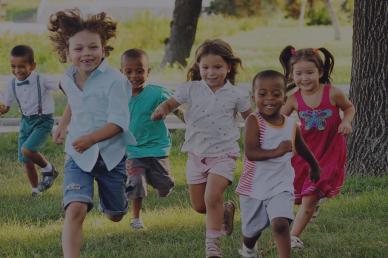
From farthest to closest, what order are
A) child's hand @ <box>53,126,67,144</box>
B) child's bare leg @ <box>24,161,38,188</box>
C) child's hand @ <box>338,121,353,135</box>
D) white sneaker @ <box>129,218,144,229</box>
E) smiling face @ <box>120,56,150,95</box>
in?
child's bare leg @ <box>24,161,38,188</box>, white sneaker @ <box>129,218,144,229</box>, smiling face @ <box>120,56,150,95</box>, child's hand @ <box>338,121,353,135</box>, child's hand @ <box>53,126,67,144</box>

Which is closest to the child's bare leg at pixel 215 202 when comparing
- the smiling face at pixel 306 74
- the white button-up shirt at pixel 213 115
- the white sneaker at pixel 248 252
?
the white button-up shirt at pixel 213 115

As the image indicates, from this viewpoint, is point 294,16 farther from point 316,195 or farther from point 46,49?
point 316,195

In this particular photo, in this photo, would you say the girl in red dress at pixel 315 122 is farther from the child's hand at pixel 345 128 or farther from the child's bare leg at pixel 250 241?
the child's bare leg at pixel 250 241

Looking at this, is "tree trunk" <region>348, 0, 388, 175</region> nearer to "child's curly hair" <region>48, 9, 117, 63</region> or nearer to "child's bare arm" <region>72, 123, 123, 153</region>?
"child's curly hair" <region>48, 9, 117, 63</region>

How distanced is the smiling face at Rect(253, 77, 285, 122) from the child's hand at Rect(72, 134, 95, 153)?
1072 millimetres

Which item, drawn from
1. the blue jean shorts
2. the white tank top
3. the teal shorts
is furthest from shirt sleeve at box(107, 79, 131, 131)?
the teal shorts

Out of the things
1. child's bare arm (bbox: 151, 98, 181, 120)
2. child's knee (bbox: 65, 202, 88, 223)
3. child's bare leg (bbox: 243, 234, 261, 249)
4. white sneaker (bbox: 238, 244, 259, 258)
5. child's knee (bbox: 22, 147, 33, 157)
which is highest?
child's bare arm (bbox: 151, 98, 181, 120)

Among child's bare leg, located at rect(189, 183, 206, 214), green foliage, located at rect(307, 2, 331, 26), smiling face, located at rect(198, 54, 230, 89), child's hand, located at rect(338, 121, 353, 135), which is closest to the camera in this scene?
child's hand, located at rect(338, 121, 353, 135)

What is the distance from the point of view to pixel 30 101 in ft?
29.6

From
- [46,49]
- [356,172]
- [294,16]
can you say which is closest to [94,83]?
[356,172]

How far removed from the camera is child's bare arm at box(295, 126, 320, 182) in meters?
5.98

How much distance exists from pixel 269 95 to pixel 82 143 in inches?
46.2

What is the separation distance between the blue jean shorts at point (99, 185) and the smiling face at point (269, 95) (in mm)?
959

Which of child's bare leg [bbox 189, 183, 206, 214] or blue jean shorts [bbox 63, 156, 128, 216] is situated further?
child's bare leg [bbox 189, 183, 206, 214]
